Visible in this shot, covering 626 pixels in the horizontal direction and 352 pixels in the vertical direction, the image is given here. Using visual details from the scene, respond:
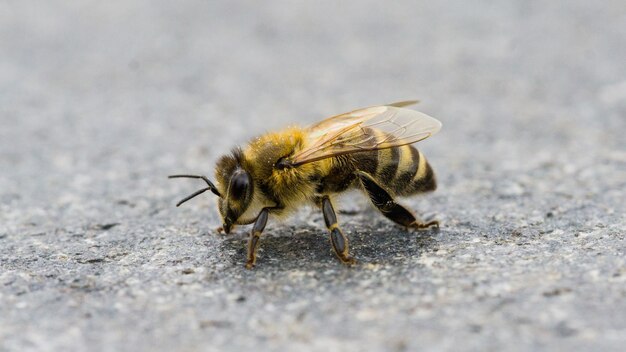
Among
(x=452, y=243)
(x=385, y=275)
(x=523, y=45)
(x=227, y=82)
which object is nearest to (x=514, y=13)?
(x=523, y=45)

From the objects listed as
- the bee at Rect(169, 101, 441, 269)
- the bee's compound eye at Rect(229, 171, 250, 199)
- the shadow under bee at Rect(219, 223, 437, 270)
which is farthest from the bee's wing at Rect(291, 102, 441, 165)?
the shadow under bee at Rect(219, 223, 437, 270)

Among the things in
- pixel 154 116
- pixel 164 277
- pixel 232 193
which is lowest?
pixel 164 277

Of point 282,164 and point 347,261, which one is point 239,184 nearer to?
point 282,164

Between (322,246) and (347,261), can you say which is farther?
(322,246)

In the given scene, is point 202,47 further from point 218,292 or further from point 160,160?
point 218,292

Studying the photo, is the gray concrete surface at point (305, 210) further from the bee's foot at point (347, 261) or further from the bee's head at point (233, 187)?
the bee's head at point (233, 187)

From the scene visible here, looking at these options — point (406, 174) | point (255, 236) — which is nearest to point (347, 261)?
point (255, 236)
